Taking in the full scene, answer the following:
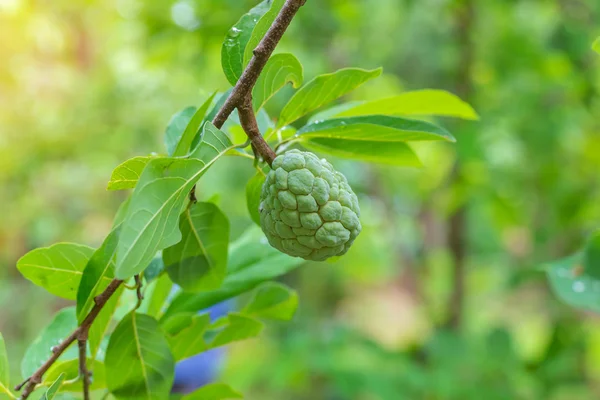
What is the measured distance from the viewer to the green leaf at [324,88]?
1.83ft

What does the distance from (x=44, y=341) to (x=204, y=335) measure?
0.18 metres

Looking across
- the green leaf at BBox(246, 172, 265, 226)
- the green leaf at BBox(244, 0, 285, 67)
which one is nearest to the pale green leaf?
the green leaf at BBox(246, 172, 265, 226)

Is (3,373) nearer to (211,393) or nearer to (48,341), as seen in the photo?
(48,341)

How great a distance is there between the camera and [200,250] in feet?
1.89

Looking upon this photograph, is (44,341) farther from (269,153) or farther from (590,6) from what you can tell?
(590,6)

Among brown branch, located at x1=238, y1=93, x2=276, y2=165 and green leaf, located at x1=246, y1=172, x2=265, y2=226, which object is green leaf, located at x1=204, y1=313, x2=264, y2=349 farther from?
brown branch, located at x1=238, y1=93, x2=276, y2=165

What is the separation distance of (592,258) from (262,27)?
1.99 ft

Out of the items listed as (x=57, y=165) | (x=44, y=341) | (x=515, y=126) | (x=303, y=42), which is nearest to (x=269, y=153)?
(x=44, y=341)

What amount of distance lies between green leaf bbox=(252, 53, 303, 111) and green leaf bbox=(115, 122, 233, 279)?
10 centimetres

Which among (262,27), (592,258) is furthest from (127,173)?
(592,258)

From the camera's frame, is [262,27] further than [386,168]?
No

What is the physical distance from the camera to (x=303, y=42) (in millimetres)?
1901

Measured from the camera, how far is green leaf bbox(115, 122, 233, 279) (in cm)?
39

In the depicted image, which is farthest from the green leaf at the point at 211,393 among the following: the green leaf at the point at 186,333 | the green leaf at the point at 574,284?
the green leaf at the point at 574,284
